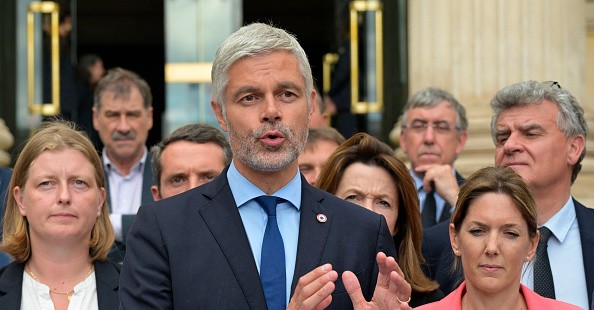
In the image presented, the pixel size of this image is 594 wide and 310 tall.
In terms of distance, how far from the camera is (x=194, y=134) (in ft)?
19.4

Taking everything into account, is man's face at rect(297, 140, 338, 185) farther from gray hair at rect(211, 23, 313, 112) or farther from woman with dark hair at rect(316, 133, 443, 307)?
gray hair at rect(211, 23, 313, 112)

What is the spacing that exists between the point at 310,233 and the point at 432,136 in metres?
3.36

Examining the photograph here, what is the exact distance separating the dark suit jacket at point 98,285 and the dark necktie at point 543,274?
67.5 inches

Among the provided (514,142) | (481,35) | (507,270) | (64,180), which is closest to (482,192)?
(507,270)

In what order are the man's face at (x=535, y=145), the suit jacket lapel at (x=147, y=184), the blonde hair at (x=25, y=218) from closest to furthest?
the blonde hair at (x=25, y=218)
the man's face at (x=535, y=145)
the suit jacket lapel at (x=147, y=184)

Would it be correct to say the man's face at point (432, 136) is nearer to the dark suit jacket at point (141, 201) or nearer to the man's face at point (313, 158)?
the man's face at point (313, 158)

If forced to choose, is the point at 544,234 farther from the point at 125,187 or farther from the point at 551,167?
the point at 125,187

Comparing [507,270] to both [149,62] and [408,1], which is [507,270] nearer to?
[408,1]

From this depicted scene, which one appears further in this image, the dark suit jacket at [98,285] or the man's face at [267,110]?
the dark suit jacket at [98,285]

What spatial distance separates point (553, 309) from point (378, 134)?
4950 millimetres

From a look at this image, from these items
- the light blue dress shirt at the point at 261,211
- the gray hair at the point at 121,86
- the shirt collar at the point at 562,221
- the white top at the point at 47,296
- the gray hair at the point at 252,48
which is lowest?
the white top at the point at 47,296

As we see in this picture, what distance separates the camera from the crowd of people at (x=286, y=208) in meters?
3.86

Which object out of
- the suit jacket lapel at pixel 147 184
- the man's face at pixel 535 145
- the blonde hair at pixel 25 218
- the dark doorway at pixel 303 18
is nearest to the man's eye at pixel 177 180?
the blonde hair at pixel 25 218

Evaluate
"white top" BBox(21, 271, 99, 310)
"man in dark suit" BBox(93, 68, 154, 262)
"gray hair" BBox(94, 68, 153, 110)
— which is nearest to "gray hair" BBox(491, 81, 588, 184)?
"white top" BBox(21, 271, 99, 310)
